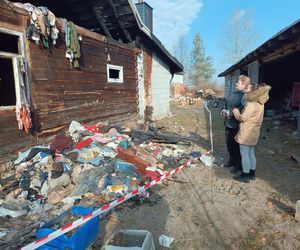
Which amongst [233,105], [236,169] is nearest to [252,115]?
[233,105]

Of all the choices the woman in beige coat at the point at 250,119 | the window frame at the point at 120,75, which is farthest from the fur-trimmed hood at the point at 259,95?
the window frame at the point at 120,75

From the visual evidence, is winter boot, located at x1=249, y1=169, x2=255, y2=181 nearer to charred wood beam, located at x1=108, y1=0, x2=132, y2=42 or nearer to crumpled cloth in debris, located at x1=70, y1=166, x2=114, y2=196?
crumpled cloth in debris, located at x1=70, y1=166, x2=114, y2=196

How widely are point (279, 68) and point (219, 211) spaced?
13667 mm

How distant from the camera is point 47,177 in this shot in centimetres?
454

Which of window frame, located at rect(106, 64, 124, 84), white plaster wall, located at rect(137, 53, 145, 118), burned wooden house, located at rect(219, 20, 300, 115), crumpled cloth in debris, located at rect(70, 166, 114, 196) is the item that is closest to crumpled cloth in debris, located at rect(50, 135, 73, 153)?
crumpled cloth in debris, located at rect(70, 166, 114, 196)

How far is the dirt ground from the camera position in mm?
3121

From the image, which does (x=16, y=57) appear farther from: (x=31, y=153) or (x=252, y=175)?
(x=252, y=175)

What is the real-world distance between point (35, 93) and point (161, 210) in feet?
13.1

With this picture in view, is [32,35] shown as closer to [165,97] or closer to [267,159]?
[267,159]

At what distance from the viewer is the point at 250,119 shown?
453cm

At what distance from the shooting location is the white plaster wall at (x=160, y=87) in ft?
42.5

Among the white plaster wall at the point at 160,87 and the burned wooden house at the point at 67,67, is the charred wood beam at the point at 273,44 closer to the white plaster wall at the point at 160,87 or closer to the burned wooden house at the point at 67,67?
the burned wooden house at the point at 67,67

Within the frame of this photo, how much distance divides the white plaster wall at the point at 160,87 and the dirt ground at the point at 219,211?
7709 mm

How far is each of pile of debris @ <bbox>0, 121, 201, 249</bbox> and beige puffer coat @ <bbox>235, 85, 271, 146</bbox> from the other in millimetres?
1869
